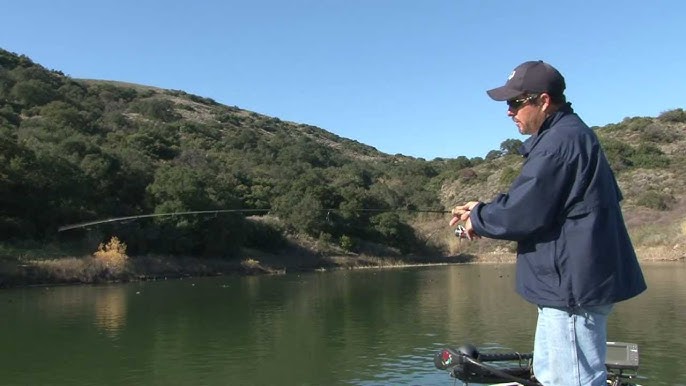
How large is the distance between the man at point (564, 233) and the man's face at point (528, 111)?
1 cm

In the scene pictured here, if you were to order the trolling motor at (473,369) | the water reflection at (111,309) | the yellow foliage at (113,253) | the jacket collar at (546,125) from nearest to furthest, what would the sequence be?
the jacket collar at (546,125), the trolling motor at (473,369), the water reflection at (111,309), the yellow foliage at (113,253)

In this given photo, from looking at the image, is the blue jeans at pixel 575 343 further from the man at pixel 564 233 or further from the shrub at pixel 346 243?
the shrub at pixel 346 243

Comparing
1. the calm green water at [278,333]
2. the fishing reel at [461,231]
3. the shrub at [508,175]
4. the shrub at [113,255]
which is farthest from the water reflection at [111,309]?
the shrub at [508,175]

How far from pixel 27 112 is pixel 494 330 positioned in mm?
60512

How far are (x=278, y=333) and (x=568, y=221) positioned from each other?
14.8 metres

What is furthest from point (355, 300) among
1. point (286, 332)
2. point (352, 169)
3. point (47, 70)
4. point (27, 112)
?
point (47, 70)

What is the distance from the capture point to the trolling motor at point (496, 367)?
3818 millimetres

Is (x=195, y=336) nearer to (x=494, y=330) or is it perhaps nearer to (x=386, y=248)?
(x=494, y=330)

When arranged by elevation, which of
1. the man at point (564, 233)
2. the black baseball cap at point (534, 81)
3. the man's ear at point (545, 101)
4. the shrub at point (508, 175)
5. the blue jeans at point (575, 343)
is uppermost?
the shrub at point (508, 175)

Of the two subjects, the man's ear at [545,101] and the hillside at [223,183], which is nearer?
the man's ear at [545,101]

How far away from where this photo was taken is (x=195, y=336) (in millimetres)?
16234

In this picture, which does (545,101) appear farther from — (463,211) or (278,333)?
(278,333)

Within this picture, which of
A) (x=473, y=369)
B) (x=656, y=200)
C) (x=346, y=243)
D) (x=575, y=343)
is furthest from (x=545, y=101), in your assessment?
(x=656, y=200)

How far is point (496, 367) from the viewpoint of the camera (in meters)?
3.98
